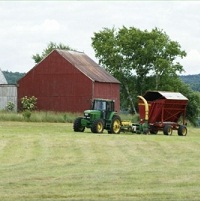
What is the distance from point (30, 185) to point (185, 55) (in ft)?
224

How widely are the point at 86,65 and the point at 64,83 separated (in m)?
2.98

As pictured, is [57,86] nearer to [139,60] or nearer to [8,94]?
[8,94]

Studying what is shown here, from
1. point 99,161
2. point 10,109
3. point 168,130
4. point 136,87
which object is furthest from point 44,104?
point 99,161

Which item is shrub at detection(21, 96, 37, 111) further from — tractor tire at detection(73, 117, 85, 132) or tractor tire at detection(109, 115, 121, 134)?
tractor tire at detection(109, 115, 121, 134)

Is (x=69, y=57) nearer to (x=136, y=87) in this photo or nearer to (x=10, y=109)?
(x=10, y=109)

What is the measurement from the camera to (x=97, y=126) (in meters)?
39.1

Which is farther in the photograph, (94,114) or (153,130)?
(153,130)

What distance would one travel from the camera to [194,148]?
30.0m

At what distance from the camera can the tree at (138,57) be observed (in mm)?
82250

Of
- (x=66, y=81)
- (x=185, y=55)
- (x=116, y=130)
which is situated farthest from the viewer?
(x=185, y=55)

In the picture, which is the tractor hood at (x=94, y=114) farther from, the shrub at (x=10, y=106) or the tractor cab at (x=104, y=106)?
the shrub at (x=10, y=106)

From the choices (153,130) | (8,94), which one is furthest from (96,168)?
(8,94)

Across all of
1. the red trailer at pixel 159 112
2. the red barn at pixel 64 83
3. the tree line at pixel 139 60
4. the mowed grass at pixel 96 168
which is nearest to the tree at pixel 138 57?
the tree line at pixel 139 60

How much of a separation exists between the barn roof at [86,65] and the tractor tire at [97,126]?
27.7 m
